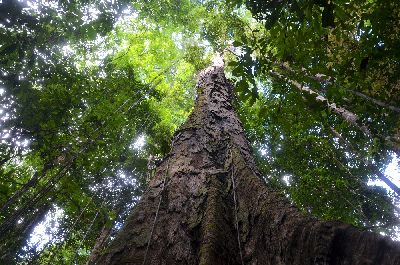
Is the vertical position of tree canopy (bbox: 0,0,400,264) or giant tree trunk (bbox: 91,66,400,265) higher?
tree canopy (bbox: 0,0,400,264)

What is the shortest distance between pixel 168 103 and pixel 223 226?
12.6 meters

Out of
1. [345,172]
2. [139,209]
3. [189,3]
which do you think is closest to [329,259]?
[139,209]

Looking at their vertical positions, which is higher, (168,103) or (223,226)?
(168,103)

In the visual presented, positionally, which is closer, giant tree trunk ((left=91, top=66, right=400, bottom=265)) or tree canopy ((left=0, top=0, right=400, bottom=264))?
giant tree trunk ((left=91, top=66, right=400, bottom=265))

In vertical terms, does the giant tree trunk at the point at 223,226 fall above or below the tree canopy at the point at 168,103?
below

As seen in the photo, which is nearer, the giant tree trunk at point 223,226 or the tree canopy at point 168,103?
the giant tree trunk at point 223,226

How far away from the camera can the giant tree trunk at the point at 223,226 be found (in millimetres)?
1260

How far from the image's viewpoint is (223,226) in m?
1.97

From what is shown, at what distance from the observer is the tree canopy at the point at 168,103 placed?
230 centimetres

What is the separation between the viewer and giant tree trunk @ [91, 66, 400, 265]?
49.6 inches

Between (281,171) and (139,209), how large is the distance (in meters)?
10.6

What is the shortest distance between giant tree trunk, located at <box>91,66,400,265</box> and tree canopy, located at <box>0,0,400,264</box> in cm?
24

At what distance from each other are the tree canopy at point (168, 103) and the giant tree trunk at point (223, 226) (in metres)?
0.24

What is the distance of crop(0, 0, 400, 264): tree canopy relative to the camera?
7.55ft
